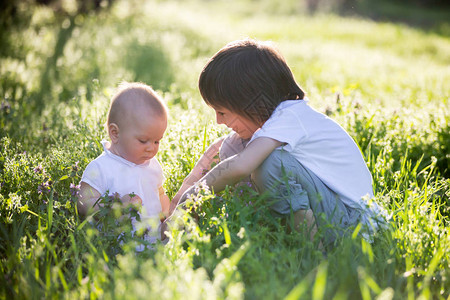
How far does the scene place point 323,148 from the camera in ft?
9.05

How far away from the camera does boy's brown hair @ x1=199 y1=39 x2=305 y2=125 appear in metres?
2.79

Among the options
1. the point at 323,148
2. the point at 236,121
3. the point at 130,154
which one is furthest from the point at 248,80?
the point at 130,154

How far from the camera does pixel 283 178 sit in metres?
2.53

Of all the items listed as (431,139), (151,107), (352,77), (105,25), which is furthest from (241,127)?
(105,25)

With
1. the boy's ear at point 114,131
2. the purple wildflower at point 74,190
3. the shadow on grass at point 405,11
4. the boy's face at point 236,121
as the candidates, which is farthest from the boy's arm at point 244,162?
the shadow on grass at point 405,11

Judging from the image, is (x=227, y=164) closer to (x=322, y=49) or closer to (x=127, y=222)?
(x=127, y=222)

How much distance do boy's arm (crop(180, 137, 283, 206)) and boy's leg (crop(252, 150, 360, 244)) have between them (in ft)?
0.16

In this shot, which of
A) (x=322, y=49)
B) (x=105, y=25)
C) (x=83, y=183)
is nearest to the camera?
(x=83, y=183)

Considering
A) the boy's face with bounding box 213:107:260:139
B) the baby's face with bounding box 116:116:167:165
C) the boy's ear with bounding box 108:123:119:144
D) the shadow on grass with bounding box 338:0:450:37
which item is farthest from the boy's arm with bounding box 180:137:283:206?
the shadow on grass with bounding box 338:0:450:37

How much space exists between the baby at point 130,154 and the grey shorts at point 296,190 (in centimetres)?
66

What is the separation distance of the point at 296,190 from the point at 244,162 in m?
0.32

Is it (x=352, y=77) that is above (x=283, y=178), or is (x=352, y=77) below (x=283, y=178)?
below

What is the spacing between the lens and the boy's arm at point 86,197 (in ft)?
8.89

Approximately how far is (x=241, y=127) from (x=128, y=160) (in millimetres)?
714
